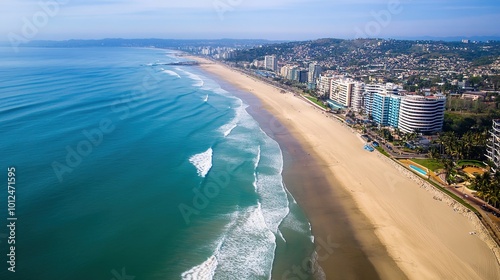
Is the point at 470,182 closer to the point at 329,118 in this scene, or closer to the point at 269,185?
the point at 269,185

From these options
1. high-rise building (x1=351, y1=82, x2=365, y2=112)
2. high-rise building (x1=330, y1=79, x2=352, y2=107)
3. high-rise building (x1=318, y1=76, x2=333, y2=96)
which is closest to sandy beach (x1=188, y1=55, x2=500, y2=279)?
high-rise building (x1=351, y1=82, x2=365, y2=112)

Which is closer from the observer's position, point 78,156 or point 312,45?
point 78,156

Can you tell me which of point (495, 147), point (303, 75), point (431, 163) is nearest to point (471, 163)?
point (495, 147)

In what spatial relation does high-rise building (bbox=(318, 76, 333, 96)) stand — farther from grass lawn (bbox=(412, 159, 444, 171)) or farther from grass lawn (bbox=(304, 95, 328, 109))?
grass lawn (bbox=(412, 159, 444, 171))

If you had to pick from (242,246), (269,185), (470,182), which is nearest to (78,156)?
(269,185)

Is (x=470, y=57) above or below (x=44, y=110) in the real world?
above

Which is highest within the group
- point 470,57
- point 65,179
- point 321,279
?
point 470,57

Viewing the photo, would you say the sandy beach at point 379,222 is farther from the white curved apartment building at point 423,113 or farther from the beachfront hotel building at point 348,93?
the beachfront hotel building at point 348,93
